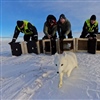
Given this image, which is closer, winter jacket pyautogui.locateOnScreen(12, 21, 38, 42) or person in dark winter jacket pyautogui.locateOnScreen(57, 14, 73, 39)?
person in dark winter jacket pyautogui.locateOnScreen(57, 14, 73, 39)

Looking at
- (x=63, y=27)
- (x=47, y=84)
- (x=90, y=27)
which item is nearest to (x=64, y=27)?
(x=63, y=27)

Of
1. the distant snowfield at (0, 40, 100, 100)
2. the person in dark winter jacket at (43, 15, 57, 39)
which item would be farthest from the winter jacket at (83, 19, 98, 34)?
the distant snowfield at (0, 40, 100, 100)

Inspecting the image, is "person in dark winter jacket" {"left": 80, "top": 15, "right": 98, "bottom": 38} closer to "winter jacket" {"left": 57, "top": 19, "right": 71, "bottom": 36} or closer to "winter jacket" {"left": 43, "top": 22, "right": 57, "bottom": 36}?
"winter jacket" {"left": 57, "top": 19, "right": 71, "bottom": 36}

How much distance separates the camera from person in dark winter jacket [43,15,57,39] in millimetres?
6198

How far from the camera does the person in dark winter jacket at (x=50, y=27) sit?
6.20 metres

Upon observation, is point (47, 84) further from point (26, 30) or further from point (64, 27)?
point (26, 30)

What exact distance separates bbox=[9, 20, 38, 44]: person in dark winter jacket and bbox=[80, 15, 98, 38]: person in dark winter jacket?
1.63 meters

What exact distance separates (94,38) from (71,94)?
3.36 metres

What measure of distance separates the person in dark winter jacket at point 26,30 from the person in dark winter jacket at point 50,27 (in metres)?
0.38

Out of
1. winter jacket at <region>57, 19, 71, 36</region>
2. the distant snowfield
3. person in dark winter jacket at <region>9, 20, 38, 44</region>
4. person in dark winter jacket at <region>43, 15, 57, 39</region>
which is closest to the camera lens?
the distant snowfield

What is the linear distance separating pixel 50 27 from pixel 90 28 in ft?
4.29

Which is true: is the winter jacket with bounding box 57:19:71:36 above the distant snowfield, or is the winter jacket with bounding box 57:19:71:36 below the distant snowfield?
above

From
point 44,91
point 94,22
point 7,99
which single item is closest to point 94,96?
point 44,91

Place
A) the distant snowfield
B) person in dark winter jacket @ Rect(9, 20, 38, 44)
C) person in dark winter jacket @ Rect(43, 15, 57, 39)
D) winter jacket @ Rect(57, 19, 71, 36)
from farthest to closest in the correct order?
person in dark winter jacket @ Rect(9, 20, 38, 44), winter jacket @ Rect(57, 19, 71, 36), person in dark winter jacket @ Rect(43, 15, 57, 39), the distant snowfield
